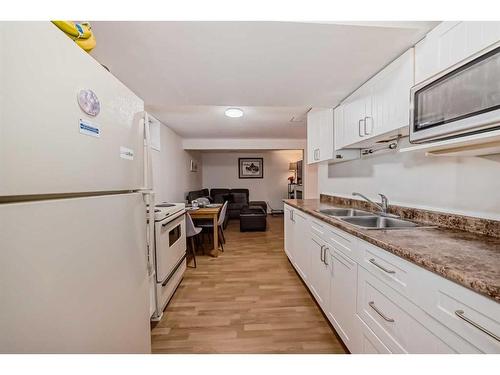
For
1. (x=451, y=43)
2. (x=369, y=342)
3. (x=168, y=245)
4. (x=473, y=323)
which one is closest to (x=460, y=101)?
(x=451, y=43)

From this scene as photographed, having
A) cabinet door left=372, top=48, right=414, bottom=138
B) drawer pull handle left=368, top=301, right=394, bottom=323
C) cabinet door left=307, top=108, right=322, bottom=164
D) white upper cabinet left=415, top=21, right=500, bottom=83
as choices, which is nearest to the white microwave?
white upper cabinet left=415, top=21, right=500, bottom=83

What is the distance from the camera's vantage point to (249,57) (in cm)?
151

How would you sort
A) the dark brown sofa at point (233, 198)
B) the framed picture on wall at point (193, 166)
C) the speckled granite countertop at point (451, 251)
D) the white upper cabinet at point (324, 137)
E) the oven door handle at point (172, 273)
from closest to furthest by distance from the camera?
the speckled granite countertop at point (451, 251)
the oven door handle at point (172, 273)
the white upper cabinet at point (324, 137)
the framed picture on wall at point (193, 166)
the dark brown sofa at point (233, 198)

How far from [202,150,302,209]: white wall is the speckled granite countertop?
643 cm

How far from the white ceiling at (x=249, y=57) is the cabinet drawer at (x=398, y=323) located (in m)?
1.46

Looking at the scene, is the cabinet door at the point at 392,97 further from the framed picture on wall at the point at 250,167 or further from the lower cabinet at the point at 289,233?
the framed picture on wall at the point at 250,167

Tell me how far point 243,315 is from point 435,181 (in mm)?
1888

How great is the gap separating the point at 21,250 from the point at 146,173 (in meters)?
0.82

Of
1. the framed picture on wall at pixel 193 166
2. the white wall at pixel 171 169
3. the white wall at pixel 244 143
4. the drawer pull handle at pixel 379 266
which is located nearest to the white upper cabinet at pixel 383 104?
the drawer pull handle at pixel 379 266

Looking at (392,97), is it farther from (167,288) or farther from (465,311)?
(167,288)

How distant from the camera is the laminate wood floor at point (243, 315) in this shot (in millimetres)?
1553

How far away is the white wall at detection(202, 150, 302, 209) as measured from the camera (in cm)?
766

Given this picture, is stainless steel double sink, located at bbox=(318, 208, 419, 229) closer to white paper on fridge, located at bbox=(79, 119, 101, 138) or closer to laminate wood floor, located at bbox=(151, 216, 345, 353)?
laminate wood floor, located at bbox=(151, 216, 345, 353)
